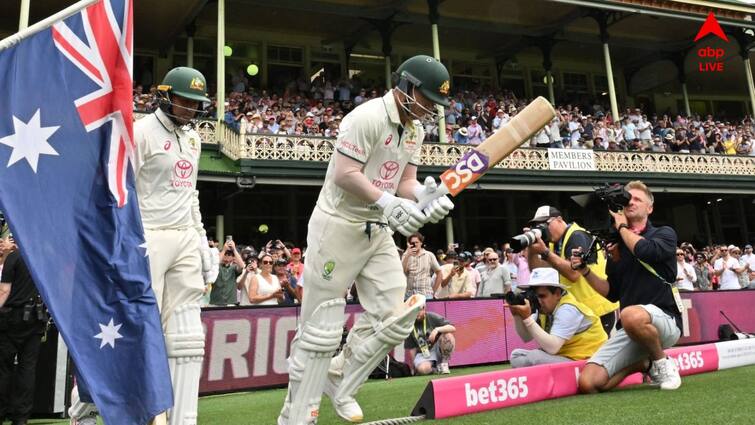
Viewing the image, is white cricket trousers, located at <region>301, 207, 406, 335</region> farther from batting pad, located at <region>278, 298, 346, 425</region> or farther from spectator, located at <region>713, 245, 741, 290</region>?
spectator, located at <region>713, 245, 741, 290</region>

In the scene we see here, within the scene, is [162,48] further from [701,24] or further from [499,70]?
[701,24]

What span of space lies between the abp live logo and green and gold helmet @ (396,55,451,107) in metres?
25.1

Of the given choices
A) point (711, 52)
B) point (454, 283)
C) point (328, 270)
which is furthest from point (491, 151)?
point (711, 52)

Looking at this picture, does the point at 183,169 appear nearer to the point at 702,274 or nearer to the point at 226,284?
the point at 226,284

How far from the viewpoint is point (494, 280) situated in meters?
13.0

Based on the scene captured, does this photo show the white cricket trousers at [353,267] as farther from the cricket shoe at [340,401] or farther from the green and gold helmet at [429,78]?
the green and gold helmet at [429,78]

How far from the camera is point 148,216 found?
441 cm

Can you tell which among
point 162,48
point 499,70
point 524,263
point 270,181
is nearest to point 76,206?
point 524,263

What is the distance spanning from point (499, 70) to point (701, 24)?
7.79 metres

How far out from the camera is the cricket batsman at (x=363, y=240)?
3.98m

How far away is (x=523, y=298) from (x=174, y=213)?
9.44 ft

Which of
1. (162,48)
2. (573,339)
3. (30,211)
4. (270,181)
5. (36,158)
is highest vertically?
(162,48)

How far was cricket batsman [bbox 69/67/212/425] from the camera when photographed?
4246 mm

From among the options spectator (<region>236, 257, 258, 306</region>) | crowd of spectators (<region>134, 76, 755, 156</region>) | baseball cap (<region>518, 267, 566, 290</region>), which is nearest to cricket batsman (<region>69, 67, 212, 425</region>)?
baseball cap (<region>518, 267, 566, 290</region>)
